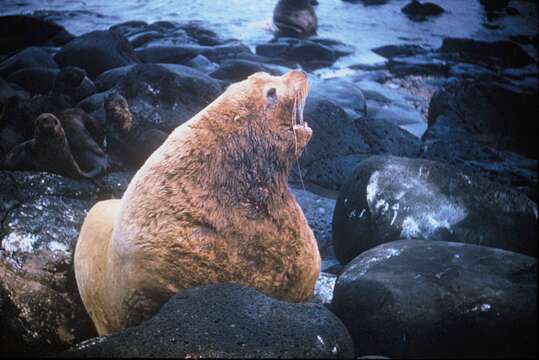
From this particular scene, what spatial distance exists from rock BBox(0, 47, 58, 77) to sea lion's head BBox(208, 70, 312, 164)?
5.34 m

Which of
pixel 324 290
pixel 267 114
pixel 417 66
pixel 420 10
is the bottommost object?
pixel 324 290

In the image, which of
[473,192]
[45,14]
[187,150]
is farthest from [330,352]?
[45,14]

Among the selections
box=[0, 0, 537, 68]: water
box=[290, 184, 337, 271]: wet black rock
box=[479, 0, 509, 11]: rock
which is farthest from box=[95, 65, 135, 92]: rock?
box=[479, 0, 509, 11]: rock

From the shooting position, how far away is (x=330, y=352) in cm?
138

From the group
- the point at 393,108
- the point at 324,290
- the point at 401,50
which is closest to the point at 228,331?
the point at 324,290

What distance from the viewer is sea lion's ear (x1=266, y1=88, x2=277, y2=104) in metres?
2.16

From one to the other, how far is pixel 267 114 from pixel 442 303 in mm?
1284

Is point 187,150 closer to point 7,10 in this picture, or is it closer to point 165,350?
point 165,350

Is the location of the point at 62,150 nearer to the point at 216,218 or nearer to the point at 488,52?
the point at 216,218

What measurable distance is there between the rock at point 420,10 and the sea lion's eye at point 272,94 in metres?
1.92

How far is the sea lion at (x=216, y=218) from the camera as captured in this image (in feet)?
5.89

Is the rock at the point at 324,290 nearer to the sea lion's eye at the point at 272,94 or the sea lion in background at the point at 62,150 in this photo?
the sea lion's eye at the point at 272,94

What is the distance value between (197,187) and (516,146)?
181 cm

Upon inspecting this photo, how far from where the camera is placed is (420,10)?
365cm
